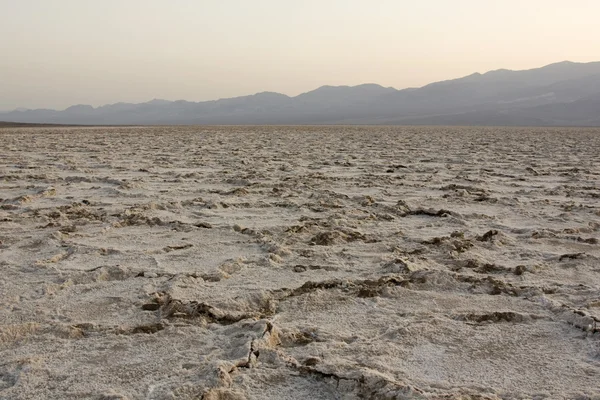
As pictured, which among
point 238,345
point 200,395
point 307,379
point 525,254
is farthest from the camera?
point 525,254

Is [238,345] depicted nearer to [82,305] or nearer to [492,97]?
[82,305]

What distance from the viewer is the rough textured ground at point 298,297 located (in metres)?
1.63

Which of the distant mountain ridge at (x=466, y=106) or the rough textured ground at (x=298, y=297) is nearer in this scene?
the rough textured ground at (x=298, y=297)

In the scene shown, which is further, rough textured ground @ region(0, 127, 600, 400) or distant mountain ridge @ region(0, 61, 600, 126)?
distant mountain ridge @ region(0, 61, 600, 126)

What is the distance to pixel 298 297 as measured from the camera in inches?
91.4

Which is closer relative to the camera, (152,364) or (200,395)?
(200,395)

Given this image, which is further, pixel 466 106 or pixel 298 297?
pixel 466 106

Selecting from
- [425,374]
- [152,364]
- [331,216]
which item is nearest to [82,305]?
[152,364]

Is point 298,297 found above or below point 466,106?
below

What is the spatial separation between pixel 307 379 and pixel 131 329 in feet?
2.39

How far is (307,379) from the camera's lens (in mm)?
1636

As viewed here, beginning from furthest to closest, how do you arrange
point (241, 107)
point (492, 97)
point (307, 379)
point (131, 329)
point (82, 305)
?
point (241, 107) → point (492, 97) → point (82, 305) → point (131, 329) → point (307, 379)

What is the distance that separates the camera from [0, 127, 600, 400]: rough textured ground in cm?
163

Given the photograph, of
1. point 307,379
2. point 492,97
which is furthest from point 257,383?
point 492,97
